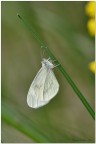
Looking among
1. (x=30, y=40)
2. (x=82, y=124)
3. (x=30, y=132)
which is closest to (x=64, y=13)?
(x=30, y=40)

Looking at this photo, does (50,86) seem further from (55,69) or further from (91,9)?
(55,69)

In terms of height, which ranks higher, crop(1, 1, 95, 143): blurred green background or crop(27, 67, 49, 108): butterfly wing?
crop(1, 1, 95, 143): blurred green background

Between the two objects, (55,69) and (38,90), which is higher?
(55,69)

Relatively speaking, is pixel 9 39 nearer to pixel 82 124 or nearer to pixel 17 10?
pixel 17 10

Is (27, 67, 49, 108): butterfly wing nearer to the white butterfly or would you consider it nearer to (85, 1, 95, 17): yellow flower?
the white butterfly

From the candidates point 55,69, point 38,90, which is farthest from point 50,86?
point 55,69

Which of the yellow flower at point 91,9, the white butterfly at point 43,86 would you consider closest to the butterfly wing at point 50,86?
the white butterfly at point 43,86

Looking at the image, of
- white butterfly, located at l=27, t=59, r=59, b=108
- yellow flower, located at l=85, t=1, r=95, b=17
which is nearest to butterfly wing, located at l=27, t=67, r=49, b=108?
white butterfly, located at l=27, t=59, r=59, b=108

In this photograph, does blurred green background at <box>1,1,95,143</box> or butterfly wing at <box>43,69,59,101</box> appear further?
blurred green background at <box>1,1,95,143</box>

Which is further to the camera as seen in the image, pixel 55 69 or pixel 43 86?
pixel 55 69
